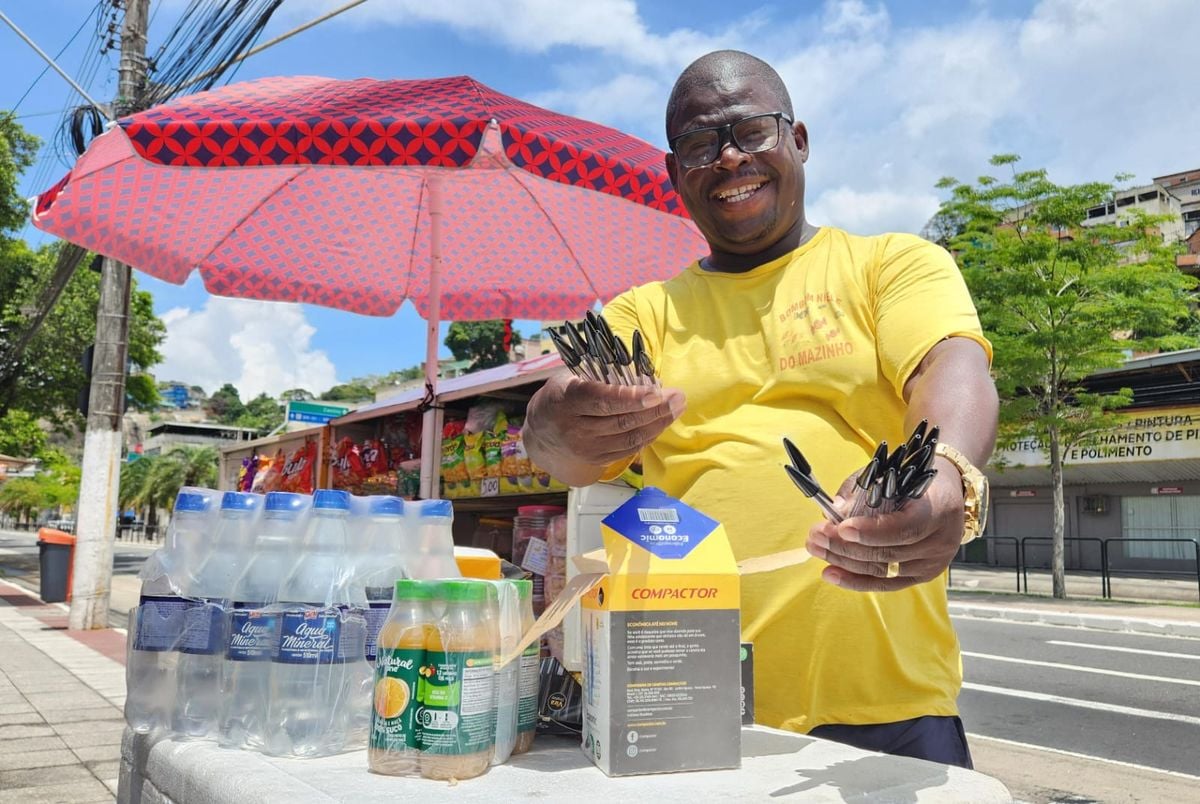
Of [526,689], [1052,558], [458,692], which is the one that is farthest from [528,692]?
[1052,558]

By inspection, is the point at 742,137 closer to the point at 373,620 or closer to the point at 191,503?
the point at 373,620

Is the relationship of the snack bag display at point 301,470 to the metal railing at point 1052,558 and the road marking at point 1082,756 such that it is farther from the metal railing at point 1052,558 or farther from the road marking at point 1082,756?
the metal railing at point 1052,558

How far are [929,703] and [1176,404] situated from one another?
22067 mm

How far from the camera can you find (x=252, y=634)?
4.95ft

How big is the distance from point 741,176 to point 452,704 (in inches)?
46.9

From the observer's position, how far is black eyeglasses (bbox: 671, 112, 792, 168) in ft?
6.01

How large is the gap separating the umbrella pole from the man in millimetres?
2460

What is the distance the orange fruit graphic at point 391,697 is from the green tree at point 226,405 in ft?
414

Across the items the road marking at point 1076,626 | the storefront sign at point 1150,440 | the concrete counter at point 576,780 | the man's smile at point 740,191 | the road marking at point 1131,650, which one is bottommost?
the road marking at point 1076,626

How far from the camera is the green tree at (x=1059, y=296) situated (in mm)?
15594

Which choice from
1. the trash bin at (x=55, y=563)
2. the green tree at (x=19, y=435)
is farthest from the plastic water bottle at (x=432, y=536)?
the green tree at (x=19, y=435)

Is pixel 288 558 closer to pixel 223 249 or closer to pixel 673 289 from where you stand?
pixel 673 289

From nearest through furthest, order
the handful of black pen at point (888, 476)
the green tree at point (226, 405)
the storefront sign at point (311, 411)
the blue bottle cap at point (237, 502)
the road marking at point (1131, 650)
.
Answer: the handful of black pen at point (888, 476) → the blue bottle cap at point (237, 502) → the storefront sign at point (311, 411) → the road marking at point (1131, 650) → the green tree at point (226, 405)

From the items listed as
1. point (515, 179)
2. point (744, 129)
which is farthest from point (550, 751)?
point (515, 179)
